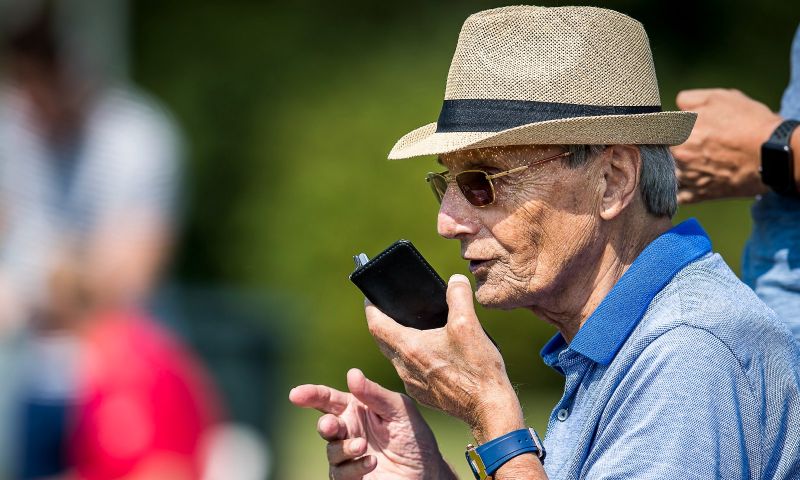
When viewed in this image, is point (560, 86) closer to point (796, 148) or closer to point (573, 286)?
point (573, 286)

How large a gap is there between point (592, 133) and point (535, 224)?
260mm

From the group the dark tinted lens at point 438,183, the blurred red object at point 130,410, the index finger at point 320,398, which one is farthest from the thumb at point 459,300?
the blurred red object at point 130,410

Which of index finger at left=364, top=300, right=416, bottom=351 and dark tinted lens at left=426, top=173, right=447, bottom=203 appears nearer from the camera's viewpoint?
index finger at left=364, top=300, right=416, bottom=351

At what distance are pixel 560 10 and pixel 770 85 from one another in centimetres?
791

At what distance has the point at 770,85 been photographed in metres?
10.2

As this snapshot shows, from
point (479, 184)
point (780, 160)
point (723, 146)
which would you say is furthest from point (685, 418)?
point (723, 146)

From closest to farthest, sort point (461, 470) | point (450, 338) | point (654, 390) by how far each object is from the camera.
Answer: point (654, 390)
point (450, 338)
point (461, 470)

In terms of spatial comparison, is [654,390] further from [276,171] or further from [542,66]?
[276,171]

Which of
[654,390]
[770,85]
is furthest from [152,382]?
[770,85]

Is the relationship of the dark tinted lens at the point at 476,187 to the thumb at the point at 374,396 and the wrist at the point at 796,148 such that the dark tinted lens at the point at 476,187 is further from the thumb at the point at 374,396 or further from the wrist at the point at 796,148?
the wrist at the point at 796,148

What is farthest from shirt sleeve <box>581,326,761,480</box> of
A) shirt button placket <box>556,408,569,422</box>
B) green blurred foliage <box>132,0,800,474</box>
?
green blurred foliage <box>132,0,800,474</box>

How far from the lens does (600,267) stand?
2824mm

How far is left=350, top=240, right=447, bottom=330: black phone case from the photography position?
2.78m

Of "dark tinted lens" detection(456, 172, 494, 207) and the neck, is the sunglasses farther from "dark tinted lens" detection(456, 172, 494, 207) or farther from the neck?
the neck
